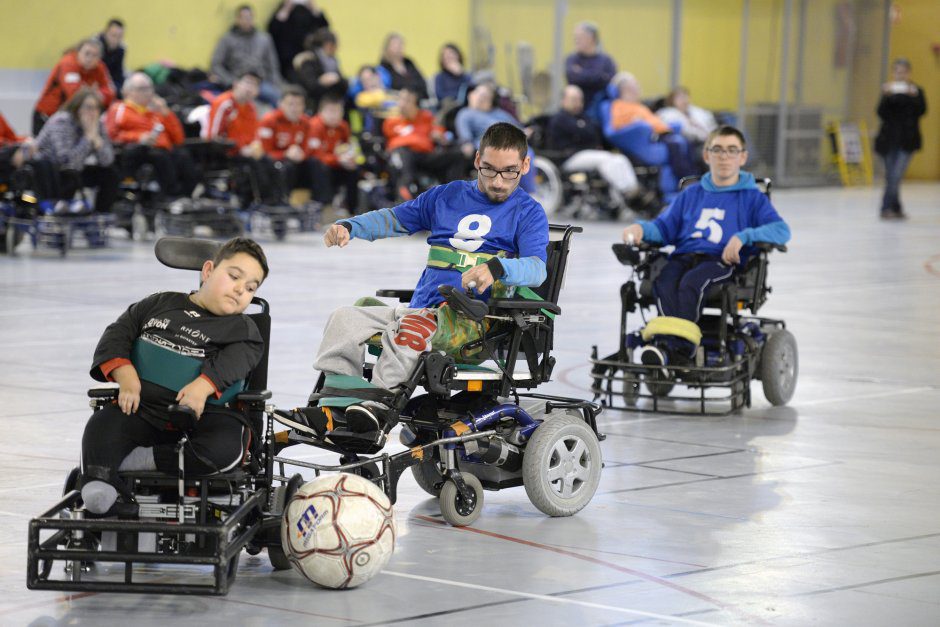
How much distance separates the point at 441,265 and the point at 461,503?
0.95 m

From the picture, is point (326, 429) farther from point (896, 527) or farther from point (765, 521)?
point (896, 527)

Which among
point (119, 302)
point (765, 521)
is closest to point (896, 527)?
point (765, 521)

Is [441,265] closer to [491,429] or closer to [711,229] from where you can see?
[491,429]

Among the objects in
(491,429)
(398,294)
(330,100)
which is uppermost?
(330,100)

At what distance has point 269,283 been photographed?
12.5m

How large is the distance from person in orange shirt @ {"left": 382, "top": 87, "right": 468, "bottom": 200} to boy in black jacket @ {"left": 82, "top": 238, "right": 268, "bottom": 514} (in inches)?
529

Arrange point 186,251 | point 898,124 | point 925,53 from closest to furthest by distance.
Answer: point 186,251 < point 898,124 < point 925,53

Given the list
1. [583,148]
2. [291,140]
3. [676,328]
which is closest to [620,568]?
[676,328]

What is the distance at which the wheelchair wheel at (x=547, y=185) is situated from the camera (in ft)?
64.3

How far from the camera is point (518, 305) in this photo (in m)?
5.53

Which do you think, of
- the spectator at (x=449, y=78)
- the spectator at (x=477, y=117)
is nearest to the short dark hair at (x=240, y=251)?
the spectator at (x=477, y=117)

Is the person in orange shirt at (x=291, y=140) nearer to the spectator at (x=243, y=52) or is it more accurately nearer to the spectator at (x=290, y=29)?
the spectator at (x=243, y=52)

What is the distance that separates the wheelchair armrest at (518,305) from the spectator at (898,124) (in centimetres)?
1623

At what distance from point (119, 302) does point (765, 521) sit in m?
6.76
